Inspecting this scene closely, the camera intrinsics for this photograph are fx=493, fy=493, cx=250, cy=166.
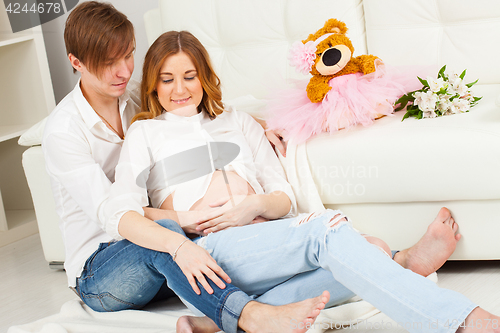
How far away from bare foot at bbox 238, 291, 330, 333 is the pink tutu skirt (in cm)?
57

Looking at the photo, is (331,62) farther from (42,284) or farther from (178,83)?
(42,284)

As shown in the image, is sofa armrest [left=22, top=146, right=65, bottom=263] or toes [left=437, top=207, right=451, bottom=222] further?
sofa armrest [left=22, top=146, right=65, bottom=263]

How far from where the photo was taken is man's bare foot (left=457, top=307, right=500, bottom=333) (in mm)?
847

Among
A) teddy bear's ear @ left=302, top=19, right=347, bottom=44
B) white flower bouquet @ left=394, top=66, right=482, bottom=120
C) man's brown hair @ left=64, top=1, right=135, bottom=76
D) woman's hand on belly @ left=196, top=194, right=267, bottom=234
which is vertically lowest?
woman's hand on belly @ left=196, top=194, right=267, bottom=234

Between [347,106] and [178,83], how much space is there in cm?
48

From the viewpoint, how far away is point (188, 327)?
1076mm

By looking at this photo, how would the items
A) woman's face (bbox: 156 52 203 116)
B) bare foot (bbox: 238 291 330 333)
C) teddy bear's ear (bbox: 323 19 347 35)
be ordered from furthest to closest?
teddy bear's ear (bbox: 323 19 347 35) → woman's face (bbox: 156 52 203 116) → bare foot (bbox: 238 291 330 333)

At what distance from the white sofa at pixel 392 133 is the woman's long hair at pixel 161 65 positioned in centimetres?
28

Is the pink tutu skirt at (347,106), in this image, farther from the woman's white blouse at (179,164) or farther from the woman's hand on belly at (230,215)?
the woman's hand on belly at (230,215)

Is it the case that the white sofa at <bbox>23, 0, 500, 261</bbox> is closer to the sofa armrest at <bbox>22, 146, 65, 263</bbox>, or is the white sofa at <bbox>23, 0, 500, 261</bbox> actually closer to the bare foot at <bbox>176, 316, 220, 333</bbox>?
the sofa armrest at <bbox>22, 146, 65, 263</bbox>

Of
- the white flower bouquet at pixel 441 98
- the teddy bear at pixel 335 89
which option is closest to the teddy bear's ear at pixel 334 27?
the teddy bear at pixel 335 89

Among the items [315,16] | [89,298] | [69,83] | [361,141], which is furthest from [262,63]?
[69,83]

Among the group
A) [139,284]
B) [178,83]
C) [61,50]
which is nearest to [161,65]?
[178,83]

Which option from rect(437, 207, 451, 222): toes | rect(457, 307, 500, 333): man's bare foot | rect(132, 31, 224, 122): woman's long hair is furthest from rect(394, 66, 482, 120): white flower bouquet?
rect(457, 307, 500, 333): man's bare foot
